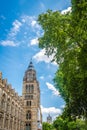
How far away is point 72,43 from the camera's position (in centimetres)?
1667

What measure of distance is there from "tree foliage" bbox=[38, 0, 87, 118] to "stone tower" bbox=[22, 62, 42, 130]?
4447 cm

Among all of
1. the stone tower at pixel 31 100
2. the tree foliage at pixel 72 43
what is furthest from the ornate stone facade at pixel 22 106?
the tree foliage at pixel 72 43

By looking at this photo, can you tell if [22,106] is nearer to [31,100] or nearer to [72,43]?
[31,100]

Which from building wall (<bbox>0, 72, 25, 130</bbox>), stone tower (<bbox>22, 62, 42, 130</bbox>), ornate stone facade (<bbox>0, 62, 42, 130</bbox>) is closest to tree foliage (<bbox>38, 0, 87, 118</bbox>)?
building wall (<bbox>0, 72, 25, 130</bbox>)

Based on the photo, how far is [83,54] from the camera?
40.5 ft

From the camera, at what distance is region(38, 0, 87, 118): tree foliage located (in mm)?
12805

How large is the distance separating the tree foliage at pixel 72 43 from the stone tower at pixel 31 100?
44470 mm

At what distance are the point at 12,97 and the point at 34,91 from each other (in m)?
23.3

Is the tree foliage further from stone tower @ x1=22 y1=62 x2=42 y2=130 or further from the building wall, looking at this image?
stone tower @ x1=22 y1=62 x2=42 y2=130

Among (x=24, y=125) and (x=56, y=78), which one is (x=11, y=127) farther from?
(x=56, y=78)

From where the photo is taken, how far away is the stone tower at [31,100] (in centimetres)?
6338

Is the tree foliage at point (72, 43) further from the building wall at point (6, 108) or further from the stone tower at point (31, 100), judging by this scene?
the stone tower at point (31, 100)

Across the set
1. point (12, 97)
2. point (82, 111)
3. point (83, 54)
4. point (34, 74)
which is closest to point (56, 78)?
point (82, 111)

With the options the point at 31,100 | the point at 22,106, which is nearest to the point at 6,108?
the point at 22,106
